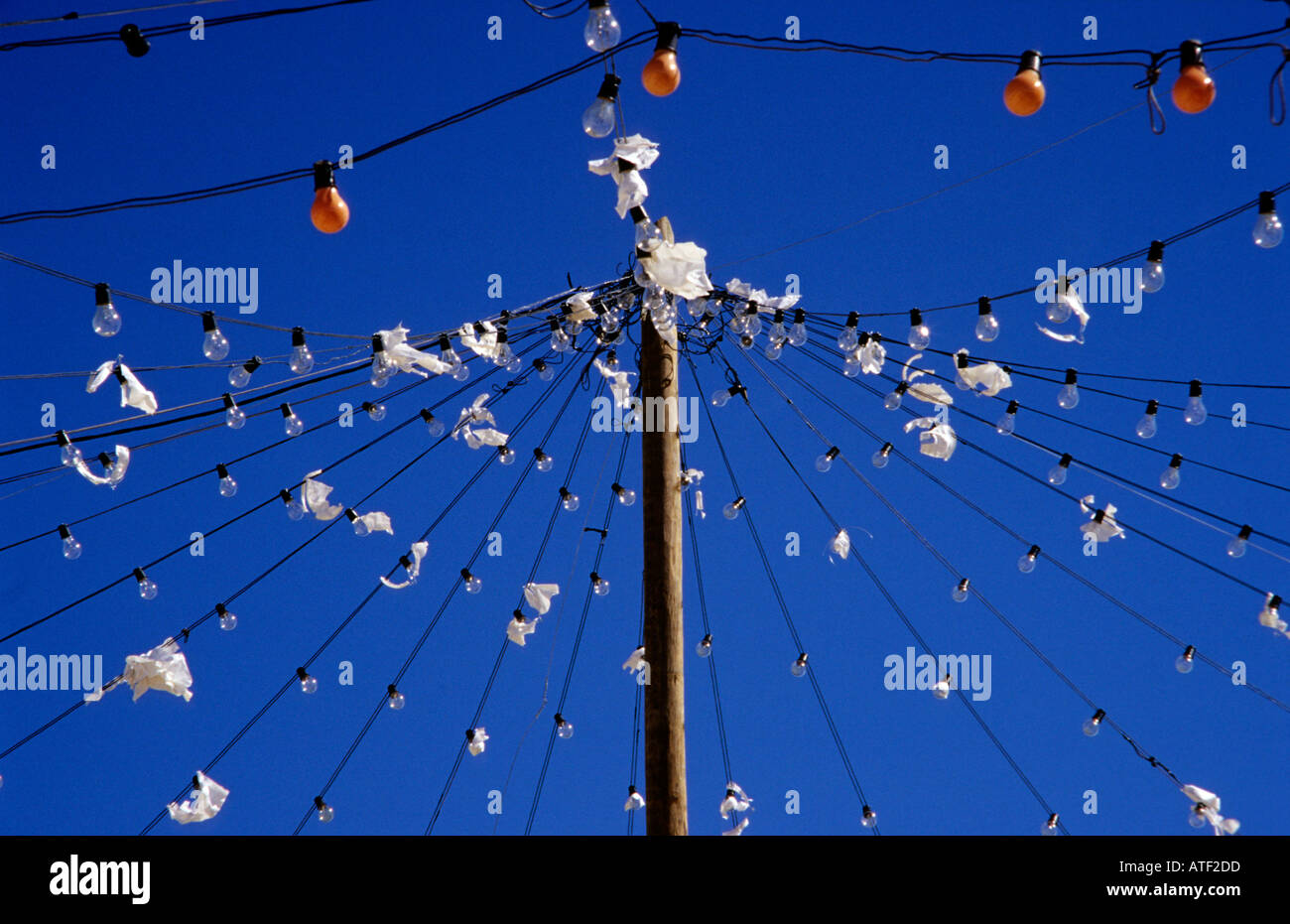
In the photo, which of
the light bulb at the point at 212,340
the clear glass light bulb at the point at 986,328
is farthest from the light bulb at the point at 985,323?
the light bulb at the point at 212,340

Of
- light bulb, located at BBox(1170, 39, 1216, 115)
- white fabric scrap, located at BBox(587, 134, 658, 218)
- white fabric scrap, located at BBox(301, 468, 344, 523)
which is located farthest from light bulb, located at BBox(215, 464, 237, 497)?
light bulb, located at BBox(1170, 39, 1216, 115)

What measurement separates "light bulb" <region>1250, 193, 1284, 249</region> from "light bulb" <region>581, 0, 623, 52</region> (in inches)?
127

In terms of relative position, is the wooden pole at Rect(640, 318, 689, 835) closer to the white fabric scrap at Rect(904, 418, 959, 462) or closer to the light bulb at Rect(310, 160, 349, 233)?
the white fabric scrap at Rect(904, 418, 959, 462)

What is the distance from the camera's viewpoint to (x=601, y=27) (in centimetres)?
509

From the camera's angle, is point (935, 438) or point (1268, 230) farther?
point (935, 438)

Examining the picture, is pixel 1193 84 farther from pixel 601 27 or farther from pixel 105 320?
pixel 105 320

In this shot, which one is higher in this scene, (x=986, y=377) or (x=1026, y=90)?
(x=1026, y=90)

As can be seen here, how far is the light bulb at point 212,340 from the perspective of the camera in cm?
616

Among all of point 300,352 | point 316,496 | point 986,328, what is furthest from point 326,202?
point 986,328

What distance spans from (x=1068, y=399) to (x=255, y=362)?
503cm

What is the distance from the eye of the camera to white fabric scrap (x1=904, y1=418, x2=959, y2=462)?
7309mm

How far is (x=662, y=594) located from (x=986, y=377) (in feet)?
8.11
